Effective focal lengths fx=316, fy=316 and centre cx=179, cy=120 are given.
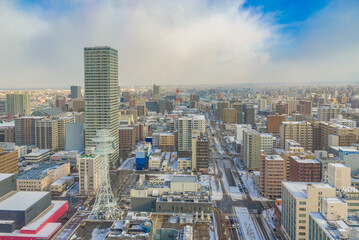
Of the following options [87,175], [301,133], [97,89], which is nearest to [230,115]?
[301,133]

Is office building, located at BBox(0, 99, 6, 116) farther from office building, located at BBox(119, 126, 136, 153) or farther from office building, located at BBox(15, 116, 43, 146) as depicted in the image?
office building, located at BBox(119, 126, 136, 153)

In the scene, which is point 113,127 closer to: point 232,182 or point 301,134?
point 232,182

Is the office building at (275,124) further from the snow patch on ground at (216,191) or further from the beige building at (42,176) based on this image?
the beige building at (42,176)

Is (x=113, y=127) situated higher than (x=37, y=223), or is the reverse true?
(x=113, y=127)

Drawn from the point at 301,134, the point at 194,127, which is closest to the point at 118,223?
the point at 194,127

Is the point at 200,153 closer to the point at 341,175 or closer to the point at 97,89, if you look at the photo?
the point at 97,89

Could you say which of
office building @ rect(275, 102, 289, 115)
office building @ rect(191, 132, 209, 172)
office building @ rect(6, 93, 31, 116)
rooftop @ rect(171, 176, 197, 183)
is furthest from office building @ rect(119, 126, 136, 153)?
office building @ rect(275, 102, 289, 115)
